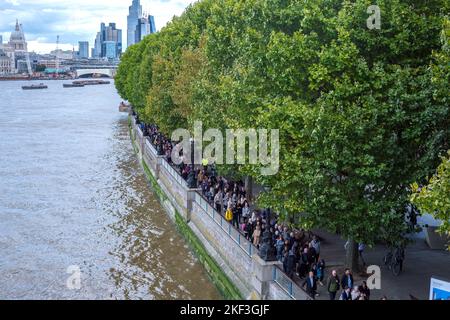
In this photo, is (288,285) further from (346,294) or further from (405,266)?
(405,266)

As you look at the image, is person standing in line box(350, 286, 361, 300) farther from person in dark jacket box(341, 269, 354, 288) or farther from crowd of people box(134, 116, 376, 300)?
person in dark jacket box(341, 269, 354, 288)

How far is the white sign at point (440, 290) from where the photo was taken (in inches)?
572

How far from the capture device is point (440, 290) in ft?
48.3

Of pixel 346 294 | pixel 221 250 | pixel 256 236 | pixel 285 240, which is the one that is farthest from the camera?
pixel 221 250

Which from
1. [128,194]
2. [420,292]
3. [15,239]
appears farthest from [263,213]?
[128,194]

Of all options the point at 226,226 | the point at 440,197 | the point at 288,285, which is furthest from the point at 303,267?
the point at 440,197

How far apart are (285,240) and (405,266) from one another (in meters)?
4.67

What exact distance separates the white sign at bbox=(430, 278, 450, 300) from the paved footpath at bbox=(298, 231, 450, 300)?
143 inches

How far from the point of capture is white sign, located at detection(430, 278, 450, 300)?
1453 centimetres

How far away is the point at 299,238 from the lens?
74.9 ft

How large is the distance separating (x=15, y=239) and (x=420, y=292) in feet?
71.0

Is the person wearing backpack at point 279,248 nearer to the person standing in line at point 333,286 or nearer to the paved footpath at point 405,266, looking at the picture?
the paved footpath at point 405,266

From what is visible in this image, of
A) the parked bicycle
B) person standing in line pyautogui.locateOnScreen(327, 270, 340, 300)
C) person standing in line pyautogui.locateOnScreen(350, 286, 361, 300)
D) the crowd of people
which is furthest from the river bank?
the parked bicycle
